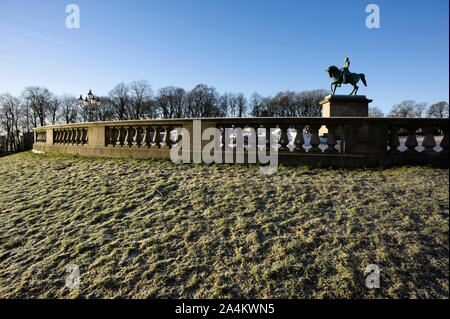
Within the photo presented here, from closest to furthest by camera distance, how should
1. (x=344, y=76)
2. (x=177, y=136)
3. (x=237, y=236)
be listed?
(x=237, y=236) < (x=177, y=136) < (x=344, y=76)

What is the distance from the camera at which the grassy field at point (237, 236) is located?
2.56 m

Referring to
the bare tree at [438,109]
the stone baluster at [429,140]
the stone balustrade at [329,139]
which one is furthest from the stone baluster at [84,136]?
the bare tree at [438,109]

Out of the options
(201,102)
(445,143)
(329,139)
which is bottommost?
(445,143)

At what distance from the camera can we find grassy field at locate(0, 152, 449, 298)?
2561mm

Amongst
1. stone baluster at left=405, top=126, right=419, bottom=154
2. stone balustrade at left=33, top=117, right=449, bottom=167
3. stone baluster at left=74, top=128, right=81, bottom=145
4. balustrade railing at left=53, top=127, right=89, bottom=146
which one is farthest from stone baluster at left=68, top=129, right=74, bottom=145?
stone baluster at left=405, top=126, right=419, bottom=154

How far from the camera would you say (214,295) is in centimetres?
247

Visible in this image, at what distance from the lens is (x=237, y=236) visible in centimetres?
322

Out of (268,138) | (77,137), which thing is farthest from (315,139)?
(77,137)

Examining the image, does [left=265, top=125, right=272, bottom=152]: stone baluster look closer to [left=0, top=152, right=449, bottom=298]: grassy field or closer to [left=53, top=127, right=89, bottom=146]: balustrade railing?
[left=0, top=152, right=449, bottom=298]: grassy field

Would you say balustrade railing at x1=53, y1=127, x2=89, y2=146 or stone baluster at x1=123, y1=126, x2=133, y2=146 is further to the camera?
balustrade railing at x1=53, y1=127, x2=89, y2=146

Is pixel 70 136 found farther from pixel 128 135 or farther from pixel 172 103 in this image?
pixel 172 103
